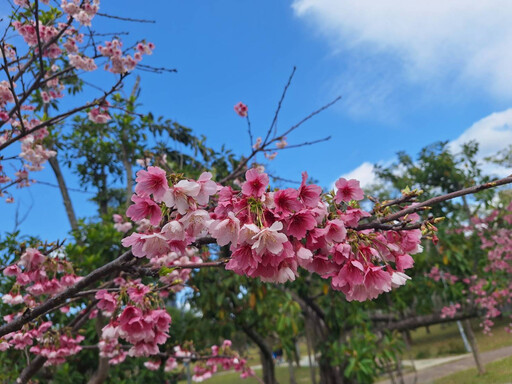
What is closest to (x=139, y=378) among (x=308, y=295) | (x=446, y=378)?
(x=308, y=295)

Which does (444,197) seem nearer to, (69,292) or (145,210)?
(145,210)

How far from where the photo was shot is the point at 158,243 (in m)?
1.06

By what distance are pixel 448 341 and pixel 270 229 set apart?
2124cm

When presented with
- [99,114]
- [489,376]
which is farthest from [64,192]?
[489,376]

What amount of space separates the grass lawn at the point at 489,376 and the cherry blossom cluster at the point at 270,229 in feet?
26.3

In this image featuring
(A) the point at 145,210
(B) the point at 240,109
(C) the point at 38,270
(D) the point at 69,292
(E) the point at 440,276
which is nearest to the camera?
(A) the point at 145,210

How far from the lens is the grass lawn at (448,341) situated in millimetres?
13199

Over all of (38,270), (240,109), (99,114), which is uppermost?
(240,109)

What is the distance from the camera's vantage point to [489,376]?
310 inches

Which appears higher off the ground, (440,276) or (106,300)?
(440,276)

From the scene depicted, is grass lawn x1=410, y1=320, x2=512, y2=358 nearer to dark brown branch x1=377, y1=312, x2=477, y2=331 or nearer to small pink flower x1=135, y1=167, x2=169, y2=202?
dark brown branch x1=377, y1=312, x2=477, y2=331

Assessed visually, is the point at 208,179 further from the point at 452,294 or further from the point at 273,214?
the point at 452,294

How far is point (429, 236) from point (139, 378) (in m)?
4.53

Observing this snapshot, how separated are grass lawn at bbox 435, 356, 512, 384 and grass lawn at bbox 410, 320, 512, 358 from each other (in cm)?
342
